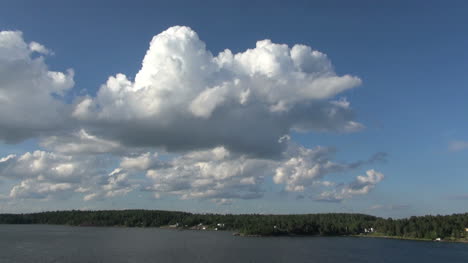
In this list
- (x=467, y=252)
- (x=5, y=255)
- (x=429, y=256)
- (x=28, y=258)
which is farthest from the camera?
(x=467, y=252)

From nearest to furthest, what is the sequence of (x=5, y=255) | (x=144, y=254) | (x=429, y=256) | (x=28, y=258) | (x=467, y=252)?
1. (x=28, y=258)
2. (x=5, y=255)
3. (x=144, y=254)
4. (x=429, y=256)
5. (x=467, y=252)

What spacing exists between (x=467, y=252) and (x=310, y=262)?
7507cm

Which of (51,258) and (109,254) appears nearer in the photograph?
(51,258)

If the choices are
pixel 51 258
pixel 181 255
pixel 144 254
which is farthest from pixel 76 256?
pixel 181 255

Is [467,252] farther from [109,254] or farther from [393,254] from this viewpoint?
[109,254]

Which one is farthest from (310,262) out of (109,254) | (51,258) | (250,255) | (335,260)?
(51,258)

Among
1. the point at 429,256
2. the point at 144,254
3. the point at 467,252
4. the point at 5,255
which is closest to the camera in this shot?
the point at 5,255

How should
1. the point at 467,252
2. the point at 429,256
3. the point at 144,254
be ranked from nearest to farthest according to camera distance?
the point at 144,254 → the point at 429,256 → the point at 467,252

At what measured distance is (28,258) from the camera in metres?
101

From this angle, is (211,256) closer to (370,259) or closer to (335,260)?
(335,260)

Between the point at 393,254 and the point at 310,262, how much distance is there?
155ft

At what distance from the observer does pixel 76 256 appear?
106 meters

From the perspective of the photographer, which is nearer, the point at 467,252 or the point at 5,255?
the point at 5,255

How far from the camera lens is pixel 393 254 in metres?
138
